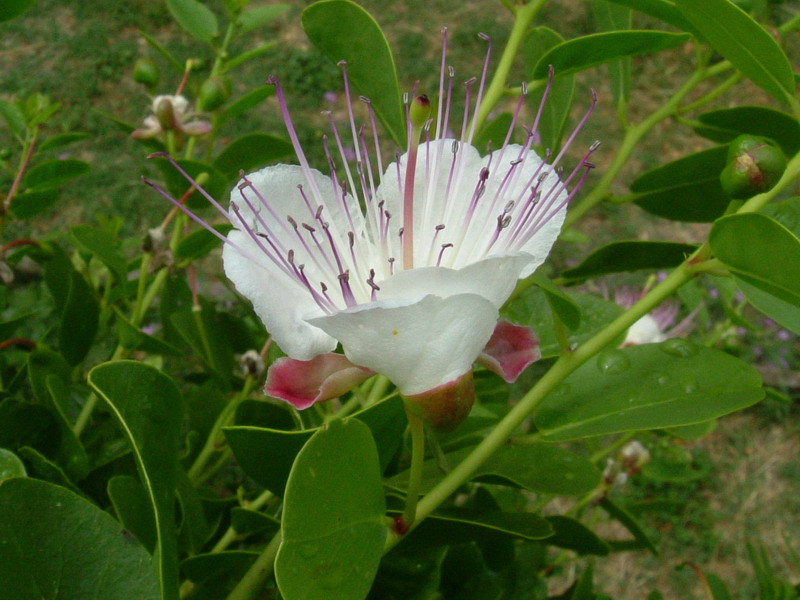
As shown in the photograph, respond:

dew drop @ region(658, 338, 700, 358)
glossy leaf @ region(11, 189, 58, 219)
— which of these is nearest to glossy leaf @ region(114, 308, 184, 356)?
glossy leaf @ region(11, 189, 58, 219)

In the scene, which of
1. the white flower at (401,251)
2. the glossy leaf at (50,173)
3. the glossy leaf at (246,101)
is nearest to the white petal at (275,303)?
the white flower at (401,251)

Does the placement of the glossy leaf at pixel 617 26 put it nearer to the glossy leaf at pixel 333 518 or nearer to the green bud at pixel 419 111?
the green bud at pixel 419 111

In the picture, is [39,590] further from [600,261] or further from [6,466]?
[600,261]

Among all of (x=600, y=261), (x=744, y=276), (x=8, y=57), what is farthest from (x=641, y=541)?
(x=8, y=57)

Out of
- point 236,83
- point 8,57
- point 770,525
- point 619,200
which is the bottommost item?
point 770,525

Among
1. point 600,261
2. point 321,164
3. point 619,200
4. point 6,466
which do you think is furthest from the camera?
point 321,164

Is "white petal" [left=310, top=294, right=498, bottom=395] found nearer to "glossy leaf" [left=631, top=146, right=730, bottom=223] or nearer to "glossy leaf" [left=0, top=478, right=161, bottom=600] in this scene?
"glossy leaf" [left=0, top=478, right=161, bottom=600]
